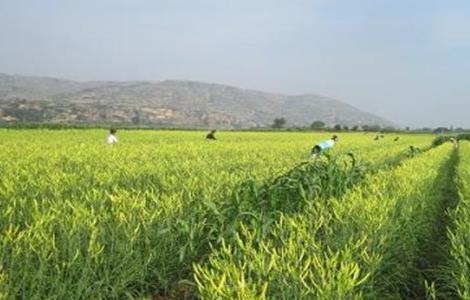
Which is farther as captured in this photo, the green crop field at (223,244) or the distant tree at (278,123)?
the distant tree at (278,123)

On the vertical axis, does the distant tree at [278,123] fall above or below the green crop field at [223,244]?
below

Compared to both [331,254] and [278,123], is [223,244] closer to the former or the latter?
[331,254]

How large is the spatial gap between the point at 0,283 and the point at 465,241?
408 centimetres

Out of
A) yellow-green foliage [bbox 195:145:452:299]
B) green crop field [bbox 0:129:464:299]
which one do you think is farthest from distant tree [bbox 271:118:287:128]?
green crop field [bbox 0:129:464:299]

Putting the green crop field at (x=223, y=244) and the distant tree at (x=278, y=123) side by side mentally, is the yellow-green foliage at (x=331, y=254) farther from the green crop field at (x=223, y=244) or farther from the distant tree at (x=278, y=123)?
the distant tree at (x=278, y=123)

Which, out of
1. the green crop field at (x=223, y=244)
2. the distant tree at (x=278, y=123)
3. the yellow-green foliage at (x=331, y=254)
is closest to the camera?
the yellow-green foliage at (x=331, y=254)

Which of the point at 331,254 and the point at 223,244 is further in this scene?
the point at 223,244

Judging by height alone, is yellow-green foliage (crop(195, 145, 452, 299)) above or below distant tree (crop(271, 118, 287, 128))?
above

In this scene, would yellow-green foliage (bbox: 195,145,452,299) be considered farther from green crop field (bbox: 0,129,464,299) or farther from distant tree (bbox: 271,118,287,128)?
distant tree (bbox: 271,118,287,128)

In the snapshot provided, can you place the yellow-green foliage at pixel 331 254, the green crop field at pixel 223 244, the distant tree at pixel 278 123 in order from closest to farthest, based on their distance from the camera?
the yellow-green foliage at pixel 331 254 → the green crop field at pixel 223 244 → the distant tree at pixel 278 123

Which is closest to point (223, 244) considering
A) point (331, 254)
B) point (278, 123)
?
point (331, 254)

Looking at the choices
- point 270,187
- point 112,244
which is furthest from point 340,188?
point 112,244

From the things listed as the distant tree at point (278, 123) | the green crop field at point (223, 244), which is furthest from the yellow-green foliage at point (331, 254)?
the distant tree at point (278, 123)

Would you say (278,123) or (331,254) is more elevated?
(331,254)
